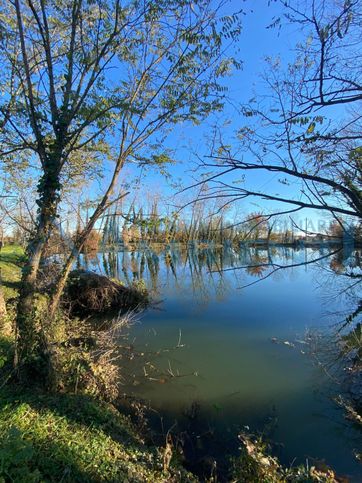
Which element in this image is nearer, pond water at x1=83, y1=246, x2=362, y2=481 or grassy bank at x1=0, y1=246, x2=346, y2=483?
grassy bank at x1=0, y1=246, x2=346, y2=483

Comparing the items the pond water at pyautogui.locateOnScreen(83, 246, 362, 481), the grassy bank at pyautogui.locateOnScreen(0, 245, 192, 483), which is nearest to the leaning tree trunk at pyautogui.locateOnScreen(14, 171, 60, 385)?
the grassy bank at pyautogui.locateOnScreen(0, 245, 192, 483)

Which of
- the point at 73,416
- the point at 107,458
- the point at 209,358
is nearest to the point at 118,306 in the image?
the point at 209,358

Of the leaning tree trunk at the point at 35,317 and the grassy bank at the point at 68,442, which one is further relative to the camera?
the leaning tree trunk at the point at 35,317

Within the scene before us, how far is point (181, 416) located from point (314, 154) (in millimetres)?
3975

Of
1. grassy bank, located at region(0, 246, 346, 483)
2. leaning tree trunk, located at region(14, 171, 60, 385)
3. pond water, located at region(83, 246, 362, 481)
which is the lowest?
pond water, located at region(83, 246, 362, 481)

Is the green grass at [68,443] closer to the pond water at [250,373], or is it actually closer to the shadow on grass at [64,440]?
the shadow on grass at [64,440]

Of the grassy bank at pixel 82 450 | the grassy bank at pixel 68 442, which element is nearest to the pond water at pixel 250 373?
the grassy bank at pixel 82 450

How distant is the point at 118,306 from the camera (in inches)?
409

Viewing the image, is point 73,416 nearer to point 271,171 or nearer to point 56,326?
point 56,326

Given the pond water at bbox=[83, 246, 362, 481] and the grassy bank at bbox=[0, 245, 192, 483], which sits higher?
the grassy bank at bbox=[0, 245, 192, 483]

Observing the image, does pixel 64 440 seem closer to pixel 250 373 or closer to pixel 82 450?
pixel 82 450

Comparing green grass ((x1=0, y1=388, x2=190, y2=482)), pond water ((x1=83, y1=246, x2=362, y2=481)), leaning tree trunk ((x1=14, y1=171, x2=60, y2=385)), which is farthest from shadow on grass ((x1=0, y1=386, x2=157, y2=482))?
pond water ((x1=83, y1=246, x2=362, y2=481))

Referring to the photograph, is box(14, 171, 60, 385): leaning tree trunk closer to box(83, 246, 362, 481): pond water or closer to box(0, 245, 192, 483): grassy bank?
box(0, 245, 192, 483): grassy bank

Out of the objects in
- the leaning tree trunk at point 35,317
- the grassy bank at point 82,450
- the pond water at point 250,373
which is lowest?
the pond water at point 250,373
